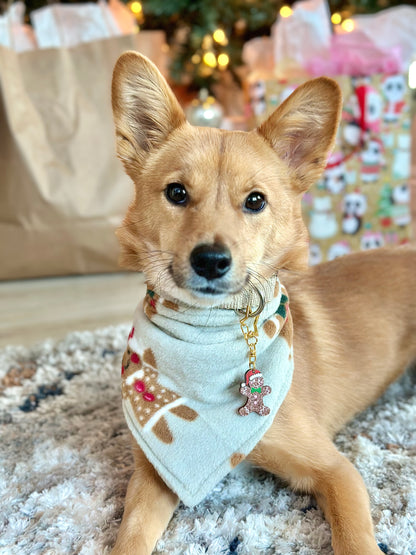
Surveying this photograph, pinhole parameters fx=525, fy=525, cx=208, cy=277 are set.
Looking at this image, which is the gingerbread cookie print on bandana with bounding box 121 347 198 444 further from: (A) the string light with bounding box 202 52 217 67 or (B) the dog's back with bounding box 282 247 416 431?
(A) the string light with bounding box 202 52 217 67

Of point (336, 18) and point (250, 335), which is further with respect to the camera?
point (336, 18)

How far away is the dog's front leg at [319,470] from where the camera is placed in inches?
36.7

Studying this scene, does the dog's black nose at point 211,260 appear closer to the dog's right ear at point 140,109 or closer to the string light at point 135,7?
the dog's right ear at point 140,109

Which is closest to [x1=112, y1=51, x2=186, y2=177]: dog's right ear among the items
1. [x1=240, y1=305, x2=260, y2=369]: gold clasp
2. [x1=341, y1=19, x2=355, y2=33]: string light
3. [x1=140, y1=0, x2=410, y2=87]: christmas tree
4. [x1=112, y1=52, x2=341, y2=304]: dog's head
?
[x1=112, y1=52, x2=341, y2=304]: dog's head

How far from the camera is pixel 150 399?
1.05m

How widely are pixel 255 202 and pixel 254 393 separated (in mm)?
377

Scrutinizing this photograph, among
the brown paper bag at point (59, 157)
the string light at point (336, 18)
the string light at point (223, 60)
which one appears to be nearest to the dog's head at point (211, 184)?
the brown paper bag at point (59, 157)

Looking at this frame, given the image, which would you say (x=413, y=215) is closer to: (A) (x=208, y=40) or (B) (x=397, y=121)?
(B) (x=397, y=121)

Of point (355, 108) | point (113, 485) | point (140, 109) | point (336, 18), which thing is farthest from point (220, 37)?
point (113, 485)

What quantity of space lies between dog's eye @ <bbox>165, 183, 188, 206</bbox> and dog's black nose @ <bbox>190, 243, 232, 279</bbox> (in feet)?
0.55

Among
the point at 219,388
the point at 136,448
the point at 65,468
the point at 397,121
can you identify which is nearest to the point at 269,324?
the point at 219,388

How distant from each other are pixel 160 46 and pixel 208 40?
1.17 ft

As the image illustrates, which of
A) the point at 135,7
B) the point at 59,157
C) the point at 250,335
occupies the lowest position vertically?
the point at 59,157

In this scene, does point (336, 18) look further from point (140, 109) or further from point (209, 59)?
point (140, 109)
